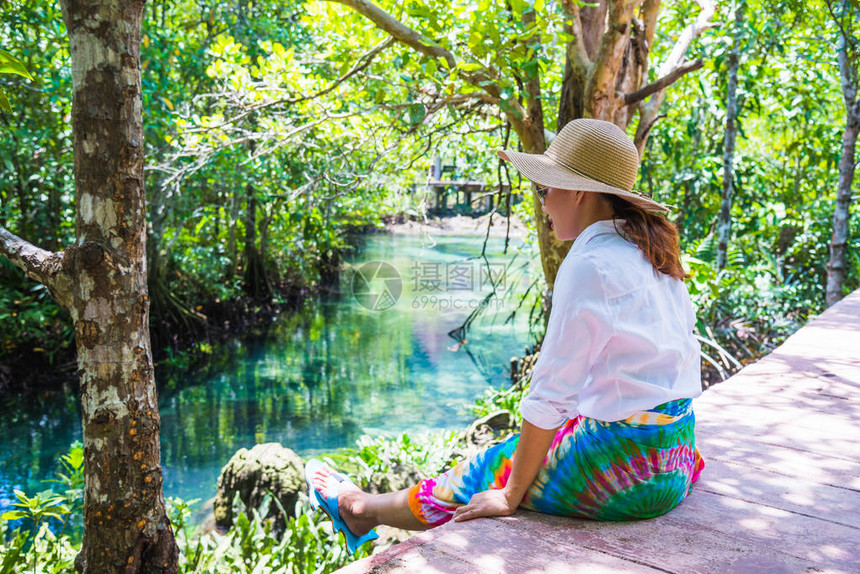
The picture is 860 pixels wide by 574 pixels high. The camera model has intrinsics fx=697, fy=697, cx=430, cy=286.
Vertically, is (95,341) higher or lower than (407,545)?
higher

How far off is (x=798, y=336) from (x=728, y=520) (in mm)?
2385

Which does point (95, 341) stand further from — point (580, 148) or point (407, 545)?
point (580, 148)

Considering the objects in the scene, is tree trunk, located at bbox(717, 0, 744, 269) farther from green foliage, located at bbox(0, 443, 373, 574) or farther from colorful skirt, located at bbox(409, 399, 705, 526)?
colorful skirt, located at bbox(409, 399, 705, 526)

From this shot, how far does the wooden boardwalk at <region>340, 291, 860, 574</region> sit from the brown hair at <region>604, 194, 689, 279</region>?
24.1 inches

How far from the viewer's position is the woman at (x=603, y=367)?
1.53 metres

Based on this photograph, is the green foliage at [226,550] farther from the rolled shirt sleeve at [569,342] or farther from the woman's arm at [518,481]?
the rolled shirt sleeve at [569,342]

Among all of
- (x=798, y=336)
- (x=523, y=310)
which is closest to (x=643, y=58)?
(x=798, y=336)

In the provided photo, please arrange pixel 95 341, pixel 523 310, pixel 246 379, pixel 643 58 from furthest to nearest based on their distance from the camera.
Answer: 1. pixel 523 310
2. pixel 246 379
3. pixel 643 58
4. pixel 95 341

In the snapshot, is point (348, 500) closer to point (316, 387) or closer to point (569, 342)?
point (569, 342)

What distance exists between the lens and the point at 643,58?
3.86m

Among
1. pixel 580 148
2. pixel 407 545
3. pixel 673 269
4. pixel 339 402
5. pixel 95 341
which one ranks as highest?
Result: pixel 580 148

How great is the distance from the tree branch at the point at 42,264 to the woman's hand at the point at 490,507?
1258 millimetres

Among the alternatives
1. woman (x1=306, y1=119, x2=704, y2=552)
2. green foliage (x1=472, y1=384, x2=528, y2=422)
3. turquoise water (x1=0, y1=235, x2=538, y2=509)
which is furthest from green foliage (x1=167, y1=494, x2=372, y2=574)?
green foliage (x1=472, y1=384, x2=528, y2=422)

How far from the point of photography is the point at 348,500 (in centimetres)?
207
